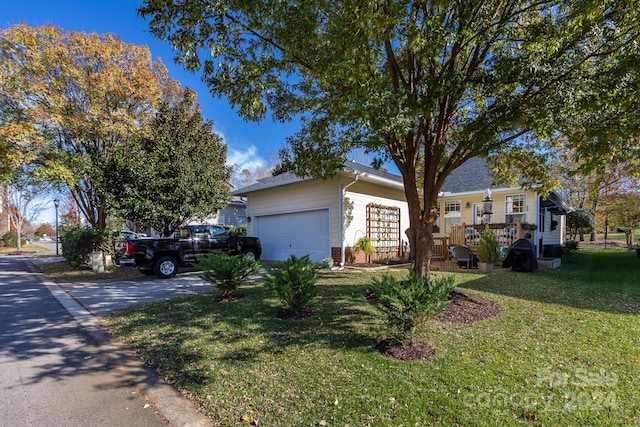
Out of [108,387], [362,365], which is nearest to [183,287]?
[108,387]

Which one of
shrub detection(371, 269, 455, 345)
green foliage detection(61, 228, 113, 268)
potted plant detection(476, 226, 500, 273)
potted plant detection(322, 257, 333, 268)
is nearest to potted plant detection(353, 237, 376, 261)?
potted plant detection(322, 257, 333, 268)

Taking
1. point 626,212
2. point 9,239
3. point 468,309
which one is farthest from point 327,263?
point 9,239

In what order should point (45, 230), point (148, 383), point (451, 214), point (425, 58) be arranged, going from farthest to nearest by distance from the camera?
point (45, 230)
point (451, 214)
point (425, 58)
point (148, 383)

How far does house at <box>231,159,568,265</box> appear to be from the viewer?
35.8 feet

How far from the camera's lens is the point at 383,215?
1249 cm

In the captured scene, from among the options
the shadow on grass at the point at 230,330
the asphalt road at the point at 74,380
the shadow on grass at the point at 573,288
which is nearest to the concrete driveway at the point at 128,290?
the asphalt road at the point at 74,380

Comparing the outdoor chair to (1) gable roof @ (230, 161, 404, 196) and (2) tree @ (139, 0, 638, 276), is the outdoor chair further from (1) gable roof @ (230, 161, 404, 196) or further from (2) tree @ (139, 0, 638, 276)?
(2) tree @ (139, 0, 638, 276)

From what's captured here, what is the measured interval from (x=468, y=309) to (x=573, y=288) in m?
3.79

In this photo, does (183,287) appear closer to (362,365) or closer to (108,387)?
(108,387)

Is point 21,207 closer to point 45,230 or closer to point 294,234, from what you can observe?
point 45,230

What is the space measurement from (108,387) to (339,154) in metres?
5.83

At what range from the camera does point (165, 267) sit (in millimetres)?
9352

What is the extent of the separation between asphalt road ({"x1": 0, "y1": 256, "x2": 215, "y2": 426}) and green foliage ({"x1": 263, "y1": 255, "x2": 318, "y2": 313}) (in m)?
1.95

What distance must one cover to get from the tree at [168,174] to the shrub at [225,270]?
307 inches
